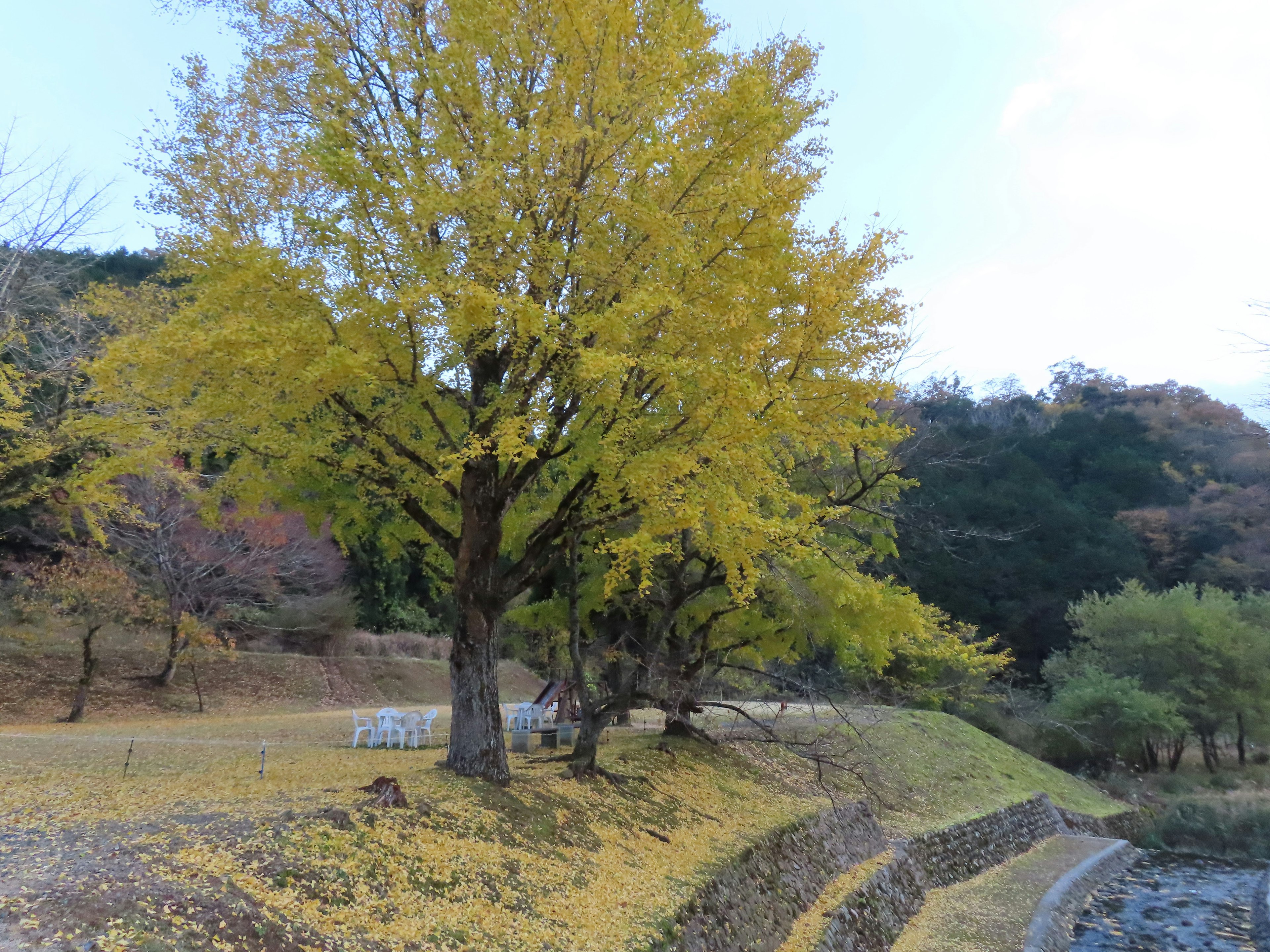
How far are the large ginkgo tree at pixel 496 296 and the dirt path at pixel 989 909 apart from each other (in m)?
5.57

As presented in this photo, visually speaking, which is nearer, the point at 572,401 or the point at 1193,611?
the point at 572,401

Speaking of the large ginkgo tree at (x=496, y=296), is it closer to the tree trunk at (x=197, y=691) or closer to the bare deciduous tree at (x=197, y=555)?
the bare deciduous tree at (x=197, y=555)

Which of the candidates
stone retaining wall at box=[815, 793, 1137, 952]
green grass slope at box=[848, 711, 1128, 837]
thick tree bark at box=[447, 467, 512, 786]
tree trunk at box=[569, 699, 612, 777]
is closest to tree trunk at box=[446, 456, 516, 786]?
thick tree bark at box=[447, 467, 512, 786]

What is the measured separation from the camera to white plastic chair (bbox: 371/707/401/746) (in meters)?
12.2

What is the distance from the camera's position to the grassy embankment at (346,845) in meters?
4.18

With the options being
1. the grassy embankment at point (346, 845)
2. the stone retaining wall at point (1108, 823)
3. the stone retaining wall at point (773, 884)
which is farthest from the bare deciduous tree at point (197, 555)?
the stone retaining wall at point (1108, 823)

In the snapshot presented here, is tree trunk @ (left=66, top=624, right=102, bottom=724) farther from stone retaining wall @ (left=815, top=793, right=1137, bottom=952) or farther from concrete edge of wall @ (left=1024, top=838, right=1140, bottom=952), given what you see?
concrete edge of wall @ (left=1024, top=838, right=1140, bottom=952)

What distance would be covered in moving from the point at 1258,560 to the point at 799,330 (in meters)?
39.3

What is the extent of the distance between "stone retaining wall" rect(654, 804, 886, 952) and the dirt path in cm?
108

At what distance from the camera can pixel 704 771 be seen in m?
12.1

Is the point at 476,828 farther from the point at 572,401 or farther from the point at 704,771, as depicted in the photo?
the point at 704,771

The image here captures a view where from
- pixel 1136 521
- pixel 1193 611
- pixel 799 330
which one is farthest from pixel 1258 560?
pixel 799 330

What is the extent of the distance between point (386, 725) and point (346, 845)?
23.4 feet

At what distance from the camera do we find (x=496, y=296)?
587 cm
